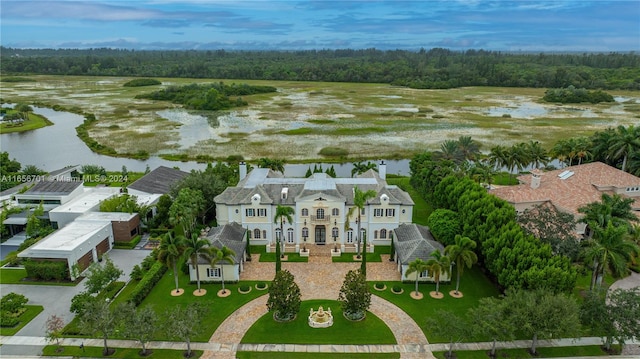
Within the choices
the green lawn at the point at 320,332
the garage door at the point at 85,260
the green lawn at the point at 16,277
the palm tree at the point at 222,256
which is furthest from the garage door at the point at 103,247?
the green lawn at the point at 320,332

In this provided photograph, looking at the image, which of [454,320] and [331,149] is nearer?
[454,320]

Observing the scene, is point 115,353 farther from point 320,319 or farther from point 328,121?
point 328,121

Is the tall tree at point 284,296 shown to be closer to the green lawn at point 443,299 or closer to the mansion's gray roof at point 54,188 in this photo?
the green lawn at point 443,299

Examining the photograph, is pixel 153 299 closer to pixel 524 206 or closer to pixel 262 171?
pixel 262 171

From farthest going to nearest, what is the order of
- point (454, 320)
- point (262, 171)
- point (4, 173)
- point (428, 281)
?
1. point (4, 173)
2. point (262, 171)
3. point (428, 281)
4. point (454, 320)

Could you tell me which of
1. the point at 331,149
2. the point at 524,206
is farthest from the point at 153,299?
the point at 331,149

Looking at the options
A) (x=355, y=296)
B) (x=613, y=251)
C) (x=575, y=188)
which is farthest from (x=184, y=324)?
(x=575, y=188)
